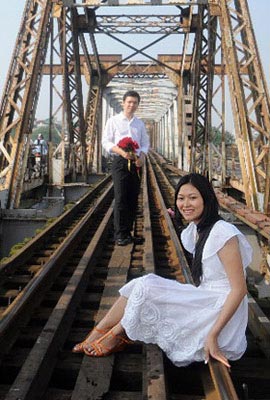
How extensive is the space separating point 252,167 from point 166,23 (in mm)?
11417

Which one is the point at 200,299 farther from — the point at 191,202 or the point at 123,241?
the point at 123,241

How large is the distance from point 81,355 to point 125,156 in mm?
2798

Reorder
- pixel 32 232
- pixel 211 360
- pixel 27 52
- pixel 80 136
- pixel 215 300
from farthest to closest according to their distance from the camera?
pixel 80 136 < pixel 27 52 < pixel 32 232 < pixel 215 300 < pixel 211 360

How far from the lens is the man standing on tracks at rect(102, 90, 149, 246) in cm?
517

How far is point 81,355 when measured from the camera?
276 cm

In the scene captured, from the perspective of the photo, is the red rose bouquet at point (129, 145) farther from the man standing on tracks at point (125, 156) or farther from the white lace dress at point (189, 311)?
the white lace dress at point (189, 311)

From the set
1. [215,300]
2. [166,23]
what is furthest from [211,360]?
[166,23]

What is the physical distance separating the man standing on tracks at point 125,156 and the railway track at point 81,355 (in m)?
0.71

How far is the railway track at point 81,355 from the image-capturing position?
2283mm

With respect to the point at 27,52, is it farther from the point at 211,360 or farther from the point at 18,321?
the point at 211,360

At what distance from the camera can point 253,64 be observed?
28.5ft

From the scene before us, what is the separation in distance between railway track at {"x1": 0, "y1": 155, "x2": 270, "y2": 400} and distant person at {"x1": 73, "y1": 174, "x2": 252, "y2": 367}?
0.15m

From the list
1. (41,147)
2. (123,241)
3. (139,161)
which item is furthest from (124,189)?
(41,147)

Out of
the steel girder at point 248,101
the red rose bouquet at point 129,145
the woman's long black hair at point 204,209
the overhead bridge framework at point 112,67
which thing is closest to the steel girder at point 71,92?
the overhead bridge framework at point 112,67
